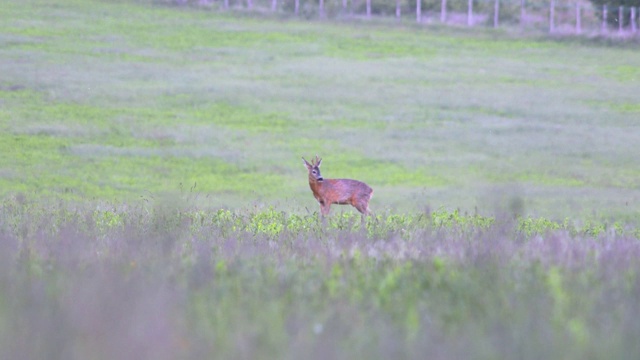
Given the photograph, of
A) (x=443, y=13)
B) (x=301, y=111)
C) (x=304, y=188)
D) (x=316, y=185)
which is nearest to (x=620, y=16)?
(x=443, y=13)

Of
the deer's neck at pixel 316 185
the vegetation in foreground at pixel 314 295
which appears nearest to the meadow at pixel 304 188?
the vegetation in foreground at pixel 314 295

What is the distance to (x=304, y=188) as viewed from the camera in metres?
21.0

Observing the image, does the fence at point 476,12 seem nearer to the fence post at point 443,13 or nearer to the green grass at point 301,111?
the fence post at point 443,13

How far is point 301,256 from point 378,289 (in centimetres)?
137

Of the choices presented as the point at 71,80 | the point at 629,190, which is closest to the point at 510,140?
the point at 629,190

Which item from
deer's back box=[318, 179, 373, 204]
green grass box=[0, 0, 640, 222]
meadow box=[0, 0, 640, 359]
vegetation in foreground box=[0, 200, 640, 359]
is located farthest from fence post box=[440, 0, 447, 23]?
vegetation in foreground box=[0, 200, 640, 359]

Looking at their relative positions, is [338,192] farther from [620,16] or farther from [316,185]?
[620,16]

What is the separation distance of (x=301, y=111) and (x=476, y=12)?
20.6 meters

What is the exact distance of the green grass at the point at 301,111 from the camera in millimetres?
21203

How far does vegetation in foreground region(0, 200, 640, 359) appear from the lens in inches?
175

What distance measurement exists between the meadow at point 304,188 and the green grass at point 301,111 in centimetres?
11

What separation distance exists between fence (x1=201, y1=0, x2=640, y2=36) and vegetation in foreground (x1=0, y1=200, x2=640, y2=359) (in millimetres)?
37231

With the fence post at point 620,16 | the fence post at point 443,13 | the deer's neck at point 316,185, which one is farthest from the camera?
the fence post at point 443,13

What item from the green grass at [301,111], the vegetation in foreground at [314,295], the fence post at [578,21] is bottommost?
the green grass at [301,111]
